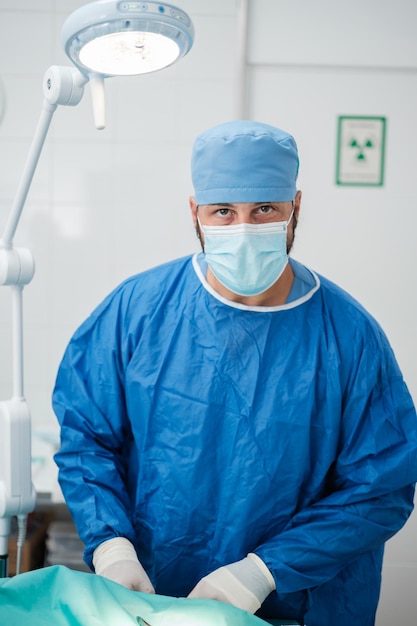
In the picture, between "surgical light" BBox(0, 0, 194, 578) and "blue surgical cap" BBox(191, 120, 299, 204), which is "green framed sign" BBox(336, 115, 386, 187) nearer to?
"blue surgical cap" BBox(191, 120, 299, 204)

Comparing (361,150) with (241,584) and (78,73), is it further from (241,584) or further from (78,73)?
(241,584)

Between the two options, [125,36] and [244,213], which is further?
[244,213]

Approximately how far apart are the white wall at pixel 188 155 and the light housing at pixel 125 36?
143 cm

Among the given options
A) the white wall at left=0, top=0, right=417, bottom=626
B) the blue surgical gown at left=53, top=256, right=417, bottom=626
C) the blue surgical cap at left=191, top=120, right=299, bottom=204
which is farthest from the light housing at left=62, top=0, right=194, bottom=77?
the white wall at left=0, top=0, right=417, bottom=626

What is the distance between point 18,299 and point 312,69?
1600 mm

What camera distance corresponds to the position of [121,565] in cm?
118

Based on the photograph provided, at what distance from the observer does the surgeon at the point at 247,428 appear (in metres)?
1.24

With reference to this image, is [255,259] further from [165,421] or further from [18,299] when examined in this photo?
[18,299]

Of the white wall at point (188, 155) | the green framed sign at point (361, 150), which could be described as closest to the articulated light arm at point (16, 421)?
the white wall at point (188, 155)

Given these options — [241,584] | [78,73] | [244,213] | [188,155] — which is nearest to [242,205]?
[244,213]

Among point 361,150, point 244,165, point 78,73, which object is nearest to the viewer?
point 78,73

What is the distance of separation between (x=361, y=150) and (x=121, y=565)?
179 cm

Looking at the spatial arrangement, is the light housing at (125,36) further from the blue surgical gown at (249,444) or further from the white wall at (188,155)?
the white wall at (188,155)

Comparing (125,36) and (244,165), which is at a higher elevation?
(125,36)
